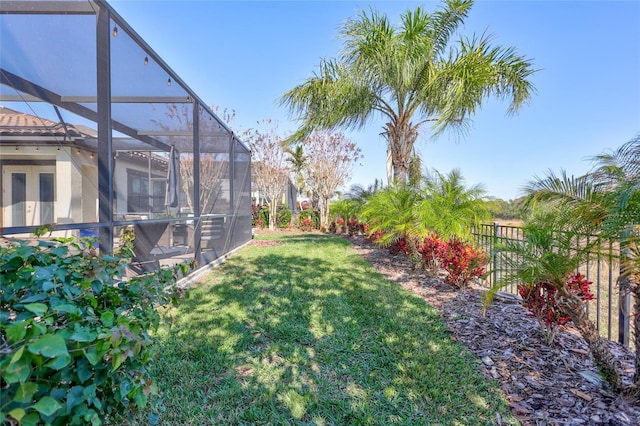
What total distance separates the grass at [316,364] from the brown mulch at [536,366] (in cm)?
17

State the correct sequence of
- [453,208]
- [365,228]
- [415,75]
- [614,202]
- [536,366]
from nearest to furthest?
[614,202], [536,366], [453,208], [415,75], [365,228]

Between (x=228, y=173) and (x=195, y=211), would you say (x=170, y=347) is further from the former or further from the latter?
(x=228, y=173)

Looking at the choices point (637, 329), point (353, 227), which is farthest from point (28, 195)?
point (353, 227)

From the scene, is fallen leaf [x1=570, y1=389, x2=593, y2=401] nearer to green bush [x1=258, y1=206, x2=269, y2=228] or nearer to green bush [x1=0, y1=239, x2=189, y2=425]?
green bush [x1=0, y1=239, x2=189, y2=425]

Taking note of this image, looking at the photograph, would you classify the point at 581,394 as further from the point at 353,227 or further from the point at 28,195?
the point at 353,227

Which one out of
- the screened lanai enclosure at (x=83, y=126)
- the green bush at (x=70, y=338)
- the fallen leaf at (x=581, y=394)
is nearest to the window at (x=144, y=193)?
the screened lanai enclosure at (x=83, y=126)

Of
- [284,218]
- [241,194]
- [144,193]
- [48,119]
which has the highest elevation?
[48,119]

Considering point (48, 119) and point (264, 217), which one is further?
point (264, 217)

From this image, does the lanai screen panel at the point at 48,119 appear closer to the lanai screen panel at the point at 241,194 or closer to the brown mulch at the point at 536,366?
the brown mulch at the point at 536,366

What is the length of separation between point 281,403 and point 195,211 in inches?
172

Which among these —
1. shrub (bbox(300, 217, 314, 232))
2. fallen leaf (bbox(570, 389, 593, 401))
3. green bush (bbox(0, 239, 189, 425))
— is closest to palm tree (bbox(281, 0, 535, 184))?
fallen leaf (bbox(570, 389, 593, 401))

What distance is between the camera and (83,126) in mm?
2998

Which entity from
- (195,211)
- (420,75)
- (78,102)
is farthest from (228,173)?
(420,75)

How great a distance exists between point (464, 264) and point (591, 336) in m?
2.41
